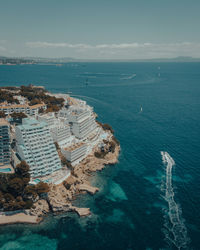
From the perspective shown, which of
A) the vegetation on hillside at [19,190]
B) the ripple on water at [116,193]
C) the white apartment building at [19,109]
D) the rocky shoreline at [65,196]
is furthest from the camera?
the white apartment building at [19,109]

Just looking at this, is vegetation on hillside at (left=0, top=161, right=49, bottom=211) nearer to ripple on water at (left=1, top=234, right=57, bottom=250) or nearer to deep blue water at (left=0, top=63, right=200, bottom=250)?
deep blue water at (left=0, top=63, right=200, bottom=250)

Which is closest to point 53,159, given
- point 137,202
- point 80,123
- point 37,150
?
point 37,150

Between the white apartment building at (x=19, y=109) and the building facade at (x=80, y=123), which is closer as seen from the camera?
the building facade at (x=80, y=123)

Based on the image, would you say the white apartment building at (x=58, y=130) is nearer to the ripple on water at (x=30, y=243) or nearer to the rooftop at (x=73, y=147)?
the rooftop at (x=73, y=147)

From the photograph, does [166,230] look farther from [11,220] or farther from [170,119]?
[170,119]

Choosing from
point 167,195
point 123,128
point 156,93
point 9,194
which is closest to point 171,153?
point 167,195

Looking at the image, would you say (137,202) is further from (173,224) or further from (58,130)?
(58,130)

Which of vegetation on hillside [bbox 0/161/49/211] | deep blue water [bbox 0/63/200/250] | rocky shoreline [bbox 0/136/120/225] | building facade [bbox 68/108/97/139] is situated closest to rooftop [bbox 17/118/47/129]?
vegetation on hillside [bbox 0/161/49/211]

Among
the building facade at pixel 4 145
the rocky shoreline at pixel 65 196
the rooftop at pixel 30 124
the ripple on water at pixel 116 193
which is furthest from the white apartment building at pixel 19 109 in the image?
the ripple on water at pixel 116 193
